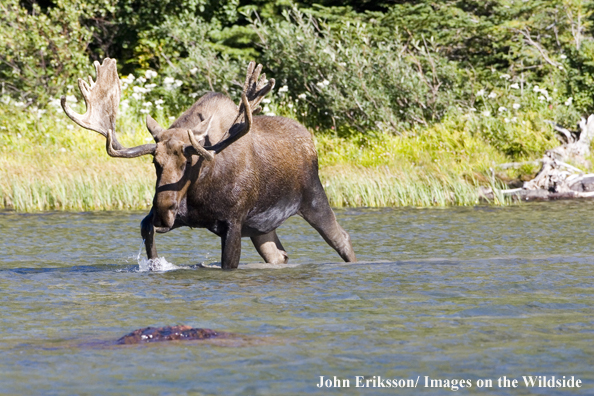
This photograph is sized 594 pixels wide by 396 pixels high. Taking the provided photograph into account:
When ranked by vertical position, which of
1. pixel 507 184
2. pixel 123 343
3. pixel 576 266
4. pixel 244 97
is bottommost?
pixel 507 184

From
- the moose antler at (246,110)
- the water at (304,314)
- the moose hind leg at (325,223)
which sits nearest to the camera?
the water at (304,314)

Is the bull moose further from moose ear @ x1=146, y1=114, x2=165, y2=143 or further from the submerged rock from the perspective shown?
the submerged rock

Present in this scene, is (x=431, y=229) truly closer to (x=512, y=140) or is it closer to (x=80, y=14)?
(x=512, y=140)

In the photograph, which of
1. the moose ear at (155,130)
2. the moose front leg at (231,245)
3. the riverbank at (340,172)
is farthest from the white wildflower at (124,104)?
the moose front leg at (231,245)

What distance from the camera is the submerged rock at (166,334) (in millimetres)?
6273

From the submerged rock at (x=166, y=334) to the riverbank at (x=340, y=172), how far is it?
11157mm

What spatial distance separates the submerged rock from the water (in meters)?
0.14

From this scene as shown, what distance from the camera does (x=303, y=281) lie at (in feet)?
29.5

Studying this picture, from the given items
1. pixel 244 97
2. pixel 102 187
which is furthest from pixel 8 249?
pixel 102 187

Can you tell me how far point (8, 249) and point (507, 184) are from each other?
32.7 feet

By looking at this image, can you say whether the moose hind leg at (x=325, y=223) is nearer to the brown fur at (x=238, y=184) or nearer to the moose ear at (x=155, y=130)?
the brown fur at (x=238, y=184)

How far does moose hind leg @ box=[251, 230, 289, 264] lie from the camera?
34.4ft

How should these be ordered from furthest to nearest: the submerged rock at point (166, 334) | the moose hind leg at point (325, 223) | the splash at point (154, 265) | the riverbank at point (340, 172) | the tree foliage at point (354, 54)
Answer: the tree foliage at point (354, 54) < the riverbank at point (340, 172) < the moose hind leg at point (325, 223) < the splash at point (154, 265) < the submerged rock at point (166, 334)

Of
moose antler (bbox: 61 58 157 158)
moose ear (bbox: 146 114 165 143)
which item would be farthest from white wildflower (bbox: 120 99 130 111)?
moose ear (bbox: 146 114 165 143)
